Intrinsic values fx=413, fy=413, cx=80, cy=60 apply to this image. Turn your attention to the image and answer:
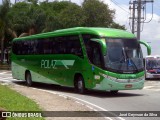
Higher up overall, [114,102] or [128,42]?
[128,42]

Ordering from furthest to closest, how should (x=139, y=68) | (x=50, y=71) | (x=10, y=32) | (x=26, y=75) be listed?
(x=10, y=32) → (x=26, y=75) → (x=50, y=71) → (x=139, y=68)

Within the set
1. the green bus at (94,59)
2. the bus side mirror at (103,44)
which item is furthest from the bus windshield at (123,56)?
the bus side mirror at (103,44)

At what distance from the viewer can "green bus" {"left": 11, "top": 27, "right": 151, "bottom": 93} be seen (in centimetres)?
1880

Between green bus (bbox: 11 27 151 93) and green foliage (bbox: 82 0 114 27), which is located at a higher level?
green foliage (bbox: 82 0 114 27)

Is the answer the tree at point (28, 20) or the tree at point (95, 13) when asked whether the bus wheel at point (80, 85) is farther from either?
the tree at point (28, 20)

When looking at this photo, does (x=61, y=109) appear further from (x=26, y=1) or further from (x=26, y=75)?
(x=26, y=1)

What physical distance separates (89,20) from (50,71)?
25061mm

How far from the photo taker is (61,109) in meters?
13.5

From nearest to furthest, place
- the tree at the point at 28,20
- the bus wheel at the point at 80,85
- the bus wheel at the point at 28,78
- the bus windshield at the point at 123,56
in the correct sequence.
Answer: the bus windshield at the point at 123,56 < the bus wheel at the point at 80,85 < the bus wheel at the point at 28,78 < the tree at the point at 28,20

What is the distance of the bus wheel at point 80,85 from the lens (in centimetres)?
2050

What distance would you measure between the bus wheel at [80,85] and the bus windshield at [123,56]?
2.35m

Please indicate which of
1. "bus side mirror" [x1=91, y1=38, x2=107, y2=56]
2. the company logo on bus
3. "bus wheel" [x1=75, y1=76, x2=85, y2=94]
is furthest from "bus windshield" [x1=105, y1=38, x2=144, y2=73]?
the company logo on bus

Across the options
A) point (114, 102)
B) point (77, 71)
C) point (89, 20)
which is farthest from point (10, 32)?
point (114, 102)

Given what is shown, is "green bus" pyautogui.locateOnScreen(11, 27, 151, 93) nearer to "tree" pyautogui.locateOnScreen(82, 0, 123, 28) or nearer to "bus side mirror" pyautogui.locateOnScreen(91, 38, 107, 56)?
"bus side mirror" pyautogui.locateOnScreen(91, 38, 107, 56)
